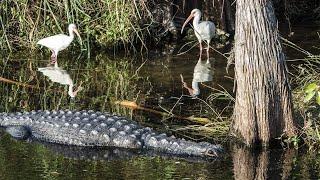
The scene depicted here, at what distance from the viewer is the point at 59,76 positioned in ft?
34.0

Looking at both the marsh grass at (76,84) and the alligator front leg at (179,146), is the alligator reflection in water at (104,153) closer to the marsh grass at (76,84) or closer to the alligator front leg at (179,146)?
the alligator front leg at (179,146)

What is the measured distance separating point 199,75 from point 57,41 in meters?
2.60

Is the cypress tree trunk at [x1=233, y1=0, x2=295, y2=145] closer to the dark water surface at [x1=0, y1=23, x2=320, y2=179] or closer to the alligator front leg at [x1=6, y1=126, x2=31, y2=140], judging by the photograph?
the dark water surface at [x1=0, y1=23, x2=320, y2=179]

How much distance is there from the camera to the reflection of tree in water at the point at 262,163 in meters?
5.82

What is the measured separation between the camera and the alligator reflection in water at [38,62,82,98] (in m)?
9.34

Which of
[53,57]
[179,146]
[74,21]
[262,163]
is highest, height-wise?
[74,21]

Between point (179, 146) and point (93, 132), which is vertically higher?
point (93, 132)

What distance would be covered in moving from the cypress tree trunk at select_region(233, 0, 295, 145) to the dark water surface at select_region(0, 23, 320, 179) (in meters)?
0.22

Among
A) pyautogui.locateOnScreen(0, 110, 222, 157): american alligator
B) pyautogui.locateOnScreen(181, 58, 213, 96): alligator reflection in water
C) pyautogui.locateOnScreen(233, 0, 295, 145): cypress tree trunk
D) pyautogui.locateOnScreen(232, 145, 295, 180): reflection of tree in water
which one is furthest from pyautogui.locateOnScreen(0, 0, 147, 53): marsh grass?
pyautogui.locateOnScreen(232, 145, 295, 180): reflection of tree in water

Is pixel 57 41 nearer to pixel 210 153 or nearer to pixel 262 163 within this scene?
pixel 210 153

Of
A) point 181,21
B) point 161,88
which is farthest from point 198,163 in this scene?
point 181,21

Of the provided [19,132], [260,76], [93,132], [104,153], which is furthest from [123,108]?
[260,76]

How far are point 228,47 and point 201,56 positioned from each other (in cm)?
102

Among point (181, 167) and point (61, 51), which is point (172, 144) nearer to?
point (181, 167)
